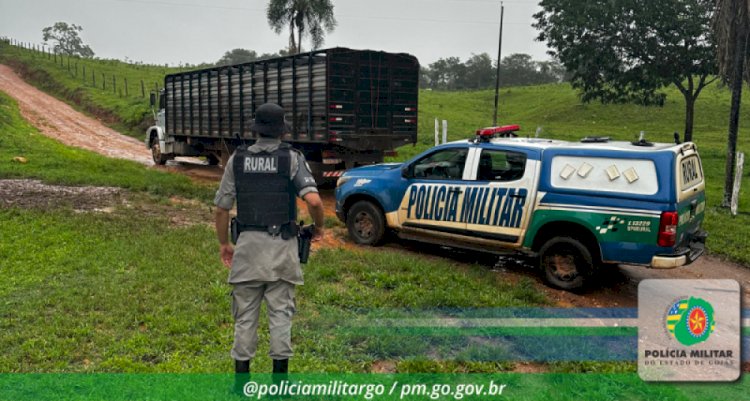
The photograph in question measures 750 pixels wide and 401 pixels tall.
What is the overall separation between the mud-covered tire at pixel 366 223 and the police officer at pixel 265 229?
421 cm

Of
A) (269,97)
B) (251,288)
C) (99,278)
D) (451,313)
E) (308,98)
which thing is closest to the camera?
(251,288)

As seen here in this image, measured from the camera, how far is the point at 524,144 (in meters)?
6.72

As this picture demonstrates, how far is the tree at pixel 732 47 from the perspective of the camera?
1212 cm

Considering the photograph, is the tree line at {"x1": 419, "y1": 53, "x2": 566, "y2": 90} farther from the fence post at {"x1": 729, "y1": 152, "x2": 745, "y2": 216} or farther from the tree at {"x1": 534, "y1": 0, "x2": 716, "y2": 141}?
the fence post at {"x1": 729, "y1": 152, "x2": 745, "y2": 216}

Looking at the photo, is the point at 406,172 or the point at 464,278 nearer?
the point at 464,278

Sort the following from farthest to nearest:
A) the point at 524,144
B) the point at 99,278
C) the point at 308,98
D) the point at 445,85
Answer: the point at 445,85
the point at 308,98
the point at 524,144
the point at 99,278

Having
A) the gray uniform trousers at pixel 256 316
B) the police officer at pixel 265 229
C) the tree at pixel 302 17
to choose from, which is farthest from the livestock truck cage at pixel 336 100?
the tree at pixel 302 17

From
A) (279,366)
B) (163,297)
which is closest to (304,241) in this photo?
(279,366)

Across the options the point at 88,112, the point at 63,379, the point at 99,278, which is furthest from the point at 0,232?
the point at 88,112

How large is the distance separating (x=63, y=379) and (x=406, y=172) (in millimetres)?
4866

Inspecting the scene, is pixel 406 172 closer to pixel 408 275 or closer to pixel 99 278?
pixel 408 275

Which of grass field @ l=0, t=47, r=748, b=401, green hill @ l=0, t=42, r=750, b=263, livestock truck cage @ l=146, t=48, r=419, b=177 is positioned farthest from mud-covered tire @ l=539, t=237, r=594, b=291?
green hill @ l=0, t=42, r=750, b=263

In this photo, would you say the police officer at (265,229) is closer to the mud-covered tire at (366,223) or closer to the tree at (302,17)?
the mud-covered tire at (366,223)

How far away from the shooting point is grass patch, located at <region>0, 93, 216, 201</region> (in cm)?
1255
